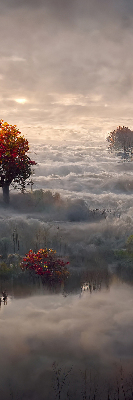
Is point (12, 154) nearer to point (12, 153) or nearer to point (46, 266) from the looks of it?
point (12, 153)

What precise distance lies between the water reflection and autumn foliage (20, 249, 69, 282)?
5.60 feet

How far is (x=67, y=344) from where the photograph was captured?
37.3 ft

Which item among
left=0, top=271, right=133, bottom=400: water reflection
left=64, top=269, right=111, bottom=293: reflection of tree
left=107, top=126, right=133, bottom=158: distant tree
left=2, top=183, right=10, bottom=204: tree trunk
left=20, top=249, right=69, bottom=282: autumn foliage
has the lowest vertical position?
left=0, top=271, right=133, bottom=400: water reflection

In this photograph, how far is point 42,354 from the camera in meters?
10.9

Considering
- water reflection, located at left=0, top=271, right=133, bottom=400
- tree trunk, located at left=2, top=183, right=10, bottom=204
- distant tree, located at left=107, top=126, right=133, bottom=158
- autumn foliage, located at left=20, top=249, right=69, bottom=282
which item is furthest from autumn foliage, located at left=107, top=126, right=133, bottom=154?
water reflection, located at left=0, top=271, right=133, bottom=400

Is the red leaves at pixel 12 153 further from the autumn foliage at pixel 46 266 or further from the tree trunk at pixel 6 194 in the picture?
the autumn foliage at pixel 46 266

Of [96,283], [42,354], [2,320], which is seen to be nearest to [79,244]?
[96,283]

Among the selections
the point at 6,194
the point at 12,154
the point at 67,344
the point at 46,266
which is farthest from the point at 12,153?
the point at 67,344

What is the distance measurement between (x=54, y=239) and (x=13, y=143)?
9.17 metres

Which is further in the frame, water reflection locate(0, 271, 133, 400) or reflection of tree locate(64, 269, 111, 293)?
reflection of tree locate(64, 269, 111, 293)

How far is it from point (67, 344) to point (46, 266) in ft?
23.4

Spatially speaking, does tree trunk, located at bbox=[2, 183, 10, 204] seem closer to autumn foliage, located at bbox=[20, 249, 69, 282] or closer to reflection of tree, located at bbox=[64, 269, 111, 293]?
autumn foliage, located at bbox=[20, 249, 69, 282]

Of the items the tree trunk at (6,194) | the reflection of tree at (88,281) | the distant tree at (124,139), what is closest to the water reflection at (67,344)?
the reflection of tree at (88,281)

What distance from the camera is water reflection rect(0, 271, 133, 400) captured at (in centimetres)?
952
